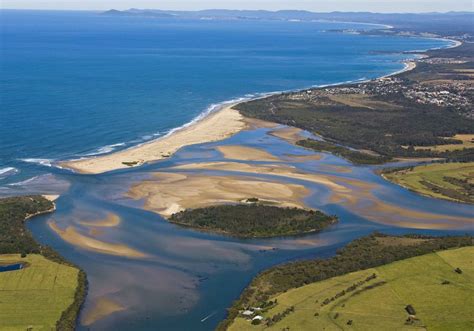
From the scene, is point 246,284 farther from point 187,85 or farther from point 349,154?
point 187,85

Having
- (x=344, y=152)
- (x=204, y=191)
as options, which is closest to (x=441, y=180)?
(x=344, y=152)

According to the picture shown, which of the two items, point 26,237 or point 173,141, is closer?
point 26,237

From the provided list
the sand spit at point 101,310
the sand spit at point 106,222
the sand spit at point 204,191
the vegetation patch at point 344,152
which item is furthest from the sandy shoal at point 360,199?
the sand spit at point 101,310

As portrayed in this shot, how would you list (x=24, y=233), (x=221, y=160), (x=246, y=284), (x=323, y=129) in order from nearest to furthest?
1. (x=246, y=284)
2. (x=24, y=233)
3. (x=221, y=160)
4. (x=323, y=129)

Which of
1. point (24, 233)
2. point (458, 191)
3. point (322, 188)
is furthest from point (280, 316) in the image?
point (458, 191)

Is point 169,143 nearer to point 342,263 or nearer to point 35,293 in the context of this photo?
point 342,263

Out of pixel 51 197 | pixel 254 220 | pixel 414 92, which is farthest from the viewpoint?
pixel 414 92

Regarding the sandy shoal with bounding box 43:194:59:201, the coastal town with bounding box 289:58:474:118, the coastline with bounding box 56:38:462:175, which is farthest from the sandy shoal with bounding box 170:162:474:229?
the coastal town with bounding box 289:58:474:118

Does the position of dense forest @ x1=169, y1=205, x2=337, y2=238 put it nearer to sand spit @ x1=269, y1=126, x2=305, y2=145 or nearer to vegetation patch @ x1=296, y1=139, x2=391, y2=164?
vegetation patch @ x1=296, y1=139, x2=391, y2=164
